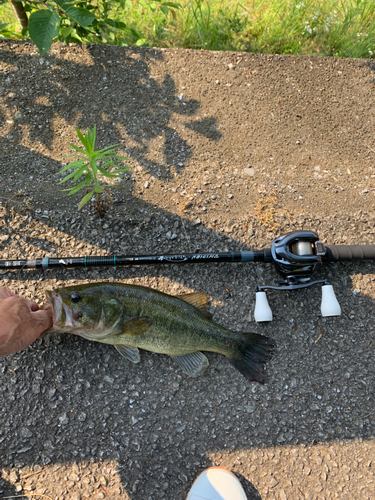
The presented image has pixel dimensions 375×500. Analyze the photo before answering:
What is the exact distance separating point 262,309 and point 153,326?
3.41 ft

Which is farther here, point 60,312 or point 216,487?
point 216,487

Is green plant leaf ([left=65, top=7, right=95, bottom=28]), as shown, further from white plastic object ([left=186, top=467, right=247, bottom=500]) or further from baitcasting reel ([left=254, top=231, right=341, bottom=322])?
white plastic object ([left=186, top=467, right=247, bottom=500])

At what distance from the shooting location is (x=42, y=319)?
2.60 meters

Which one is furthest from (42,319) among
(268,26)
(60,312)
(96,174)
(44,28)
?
(268,26)

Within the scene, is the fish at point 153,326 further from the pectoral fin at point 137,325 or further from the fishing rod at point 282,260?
the fishing rod at point 282,260

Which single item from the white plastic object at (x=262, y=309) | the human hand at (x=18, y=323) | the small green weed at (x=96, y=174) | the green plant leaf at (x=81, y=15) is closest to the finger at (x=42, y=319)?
the human hand at (x=18, y=323)

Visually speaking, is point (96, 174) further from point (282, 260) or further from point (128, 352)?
point (282, 260)

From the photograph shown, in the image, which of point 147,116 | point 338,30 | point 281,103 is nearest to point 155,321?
point 147,116

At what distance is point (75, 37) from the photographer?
10.9 feet

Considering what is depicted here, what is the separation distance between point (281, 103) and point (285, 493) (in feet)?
13.2

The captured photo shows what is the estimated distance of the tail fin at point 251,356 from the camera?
2.71m

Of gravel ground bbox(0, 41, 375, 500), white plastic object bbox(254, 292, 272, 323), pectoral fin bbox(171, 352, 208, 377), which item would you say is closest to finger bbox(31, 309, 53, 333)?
gravel ground bbox(0, 41, 375, 500)

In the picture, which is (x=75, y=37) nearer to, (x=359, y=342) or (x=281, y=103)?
(x=281, y=103)

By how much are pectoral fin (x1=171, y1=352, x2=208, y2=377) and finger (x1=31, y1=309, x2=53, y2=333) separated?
1.15 metres
